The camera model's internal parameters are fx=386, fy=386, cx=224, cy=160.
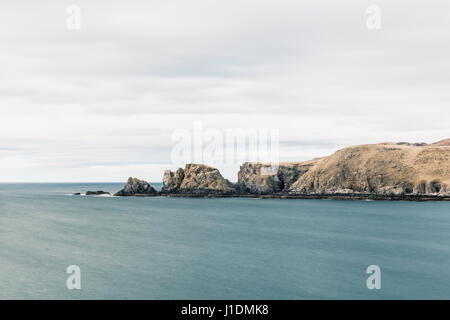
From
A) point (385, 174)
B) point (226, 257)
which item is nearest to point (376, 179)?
point (385, 174)

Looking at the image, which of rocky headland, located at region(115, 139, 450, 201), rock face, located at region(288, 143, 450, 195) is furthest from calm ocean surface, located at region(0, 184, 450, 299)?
rock face, located at region(288, 143, 450, 195)

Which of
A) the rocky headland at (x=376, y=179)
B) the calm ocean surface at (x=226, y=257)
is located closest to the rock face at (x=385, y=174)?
the rocky headland at (x=376, y=179)

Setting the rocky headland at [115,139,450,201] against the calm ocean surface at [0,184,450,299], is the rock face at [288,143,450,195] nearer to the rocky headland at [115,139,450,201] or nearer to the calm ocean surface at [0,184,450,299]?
the rocky headland at [115,139,450,201]

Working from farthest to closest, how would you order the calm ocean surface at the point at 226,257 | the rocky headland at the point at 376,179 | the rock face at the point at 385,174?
the rock face at the point at 385,174, the rocky headland at the point at 376,179, the calm ocean surface at the point at 226,257

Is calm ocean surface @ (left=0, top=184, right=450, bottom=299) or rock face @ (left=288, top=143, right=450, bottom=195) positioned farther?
rock face @ (left=288, top=143, right=450, bottom=195)

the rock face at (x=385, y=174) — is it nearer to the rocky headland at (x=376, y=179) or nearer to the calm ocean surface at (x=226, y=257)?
the rocky headland at (x=376, y=179)
